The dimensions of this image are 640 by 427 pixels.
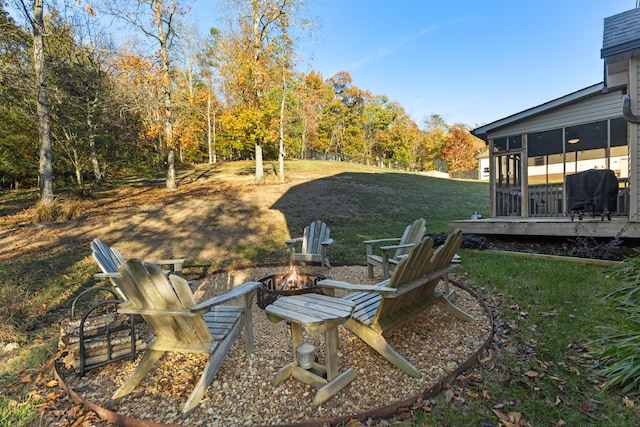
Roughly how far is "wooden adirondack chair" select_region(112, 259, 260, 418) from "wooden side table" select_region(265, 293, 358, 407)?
16.8 inches

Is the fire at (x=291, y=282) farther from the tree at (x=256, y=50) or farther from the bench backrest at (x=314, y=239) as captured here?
the tree at (x=256, y=50)

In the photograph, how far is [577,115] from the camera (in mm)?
7289

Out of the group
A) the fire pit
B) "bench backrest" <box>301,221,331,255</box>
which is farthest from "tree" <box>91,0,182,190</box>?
the fire pit

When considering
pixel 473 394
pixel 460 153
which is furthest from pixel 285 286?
pixel 460 153

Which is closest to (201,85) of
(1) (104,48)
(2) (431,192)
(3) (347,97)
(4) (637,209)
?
(1) (104,48)

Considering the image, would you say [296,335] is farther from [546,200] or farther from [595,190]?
[546,200]

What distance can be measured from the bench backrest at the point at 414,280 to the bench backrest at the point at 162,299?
4.12 feet

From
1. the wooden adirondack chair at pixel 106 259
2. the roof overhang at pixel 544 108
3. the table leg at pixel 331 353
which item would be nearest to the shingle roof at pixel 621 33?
the roof overhang at pixel 544 108

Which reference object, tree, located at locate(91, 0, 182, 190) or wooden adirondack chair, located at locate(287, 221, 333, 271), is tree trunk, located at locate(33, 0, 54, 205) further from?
wooden adirondack chair, located at locate(287, 221, 333, 271)

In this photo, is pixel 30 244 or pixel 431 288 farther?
pixel 30 244

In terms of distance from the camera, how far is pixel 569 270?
4309mm

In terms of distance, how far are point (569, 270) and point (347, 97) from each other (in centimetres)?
3791

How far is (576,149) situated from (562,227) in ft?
24.3

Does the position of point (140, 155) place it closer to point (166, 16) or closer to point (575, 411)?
point (166, 16)
